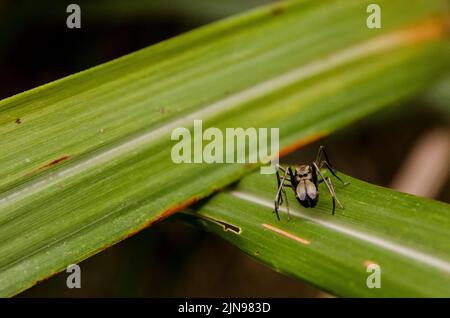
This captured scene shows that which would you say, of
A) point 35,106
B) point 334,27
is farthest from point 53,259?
point 334,27

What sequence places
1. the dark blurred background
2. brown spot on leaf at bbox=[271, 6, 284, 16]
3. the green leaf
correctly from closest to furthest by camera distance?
the green leaf → brown spot on leaf at bbox=[271, 6, 284, 16] → the dark blurred background

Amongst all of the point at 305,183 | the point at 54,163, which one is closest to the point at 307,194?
the point at 305,183

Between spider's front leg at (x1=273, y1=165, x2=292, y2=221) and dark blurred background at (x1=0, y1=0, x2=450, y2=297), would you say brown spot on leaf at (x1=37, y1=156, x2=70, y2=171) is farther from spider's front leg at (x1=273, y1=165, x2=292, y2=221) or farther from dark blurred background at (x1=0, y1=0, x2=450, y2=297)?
dark blurred background at (x1=0, y1=0, x2=450, y2=297)

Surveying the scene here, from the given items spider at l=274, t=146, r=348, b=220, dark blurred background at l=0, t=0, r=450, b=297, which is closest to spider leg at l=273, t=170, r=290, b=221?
spider at l=274, t=146, r=348, b=220

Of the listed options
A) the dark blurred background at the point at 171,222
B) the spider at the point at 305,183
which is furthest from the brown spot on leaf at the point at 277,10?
the dark blurred background at the point at 171,222

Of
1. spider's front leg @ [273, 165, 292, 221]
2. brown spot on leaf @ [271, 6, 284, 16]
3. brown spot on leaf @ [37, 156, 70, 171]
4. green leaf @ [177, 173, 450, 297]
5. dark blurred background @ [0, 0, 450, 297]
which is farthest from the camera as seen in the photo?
dark blurred background @ [0, 0, 450, 297]

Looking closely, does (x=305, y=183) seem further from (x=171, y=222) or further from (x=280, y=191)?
(x=171, y=222)
